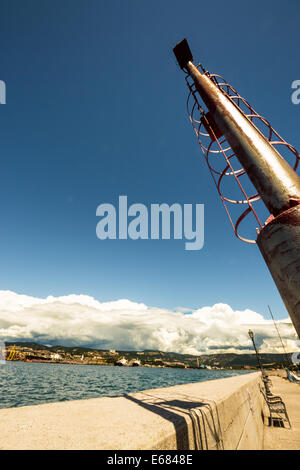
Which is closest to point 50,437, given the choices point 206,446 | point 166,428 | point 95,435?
point 95,435

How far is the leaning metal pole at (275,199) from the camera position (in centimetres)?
164

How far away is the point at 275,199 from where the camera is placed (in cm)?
204

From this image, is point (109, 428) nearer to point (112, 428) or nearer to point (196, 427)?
point (112, 428)

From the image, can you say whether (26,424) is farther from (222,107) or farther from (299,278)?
(222,107)

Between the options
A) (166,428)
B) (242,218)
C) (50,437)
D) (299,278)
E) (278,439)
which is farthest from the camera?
(278,439)

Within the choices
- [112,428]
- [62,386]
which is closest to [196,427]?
[112,428]

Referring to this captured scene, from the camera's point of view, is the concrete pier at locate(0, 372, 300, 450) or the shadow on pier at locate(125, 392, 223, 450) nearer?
the concrete pier at locate(0, 372, 300, 450)

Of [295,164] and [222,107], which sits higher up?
[222,107]

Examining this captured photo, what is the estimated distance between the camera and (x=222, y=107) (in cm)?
345

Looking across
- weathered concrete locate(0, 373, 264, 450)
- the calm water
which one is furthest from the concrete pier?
the calm water

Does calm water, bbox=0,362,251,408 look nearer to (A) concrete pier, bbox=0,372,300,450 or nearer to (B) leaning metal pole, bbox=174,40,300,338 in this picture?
(A) concrete pier, bbox=0,372,300,450

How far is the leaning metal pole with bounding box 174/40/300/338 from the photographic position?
1639 millimetres

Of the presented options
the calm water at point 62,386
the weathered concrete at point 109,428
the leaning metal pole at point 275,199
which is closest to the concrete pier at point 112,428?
the weathered concrete at point 109,428
